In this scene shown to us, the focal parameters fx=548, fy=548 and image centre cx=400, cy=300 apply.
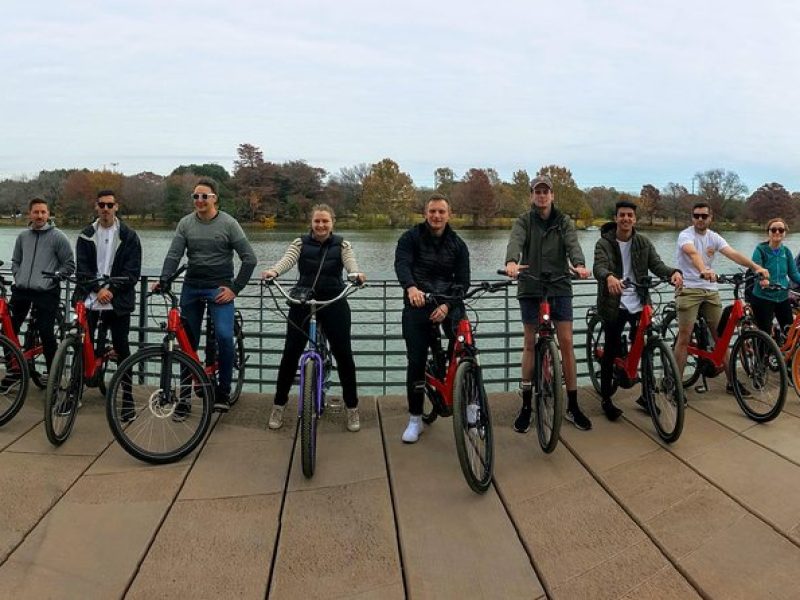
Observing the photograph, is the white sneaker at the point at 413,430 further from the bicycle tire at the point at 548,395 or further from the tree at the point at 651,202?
the tree at the point at 651,202

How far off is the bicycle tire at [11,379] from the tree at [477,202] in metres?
44.7

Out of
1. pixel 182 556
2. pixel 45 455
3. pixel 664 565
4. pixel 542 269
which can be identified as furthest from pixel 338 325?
pixel 664 565

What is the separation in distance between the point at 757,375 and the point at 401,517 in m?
3.06

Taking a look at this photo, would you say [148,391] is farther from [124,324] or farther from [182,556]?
[182,556]

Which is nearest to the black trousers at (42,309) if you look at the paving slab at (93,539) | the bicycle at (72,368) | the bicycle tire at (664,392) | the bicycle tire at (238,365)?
the bicycle at (72,368)

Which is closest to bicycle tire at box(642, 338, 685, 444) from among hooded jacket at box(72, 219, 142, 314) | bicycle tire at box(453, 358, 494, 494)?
bicycle tire at box(453, 358, 494, 494)

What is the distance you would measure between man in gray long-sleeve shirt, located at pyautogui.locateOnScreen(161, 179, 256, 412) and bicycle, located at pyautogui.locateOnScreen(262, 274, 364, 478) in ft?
2.03

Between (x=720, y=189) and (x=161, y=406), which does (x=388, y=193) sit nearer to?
(x=720, y=189)

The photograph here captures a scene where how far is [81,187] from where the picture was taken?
145 ft

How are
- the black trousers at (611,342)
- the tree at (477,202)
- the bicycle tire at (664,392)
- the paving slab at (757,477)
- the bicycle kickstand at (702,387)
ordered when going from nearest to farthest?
the paving slab at (757,477), the bicycle tire at (664,392), the black trousers at (611,342), the bicycle kickstand at (702,387), the tree at (477,202)

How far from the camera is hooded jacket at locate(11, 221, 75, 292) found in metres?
4.17

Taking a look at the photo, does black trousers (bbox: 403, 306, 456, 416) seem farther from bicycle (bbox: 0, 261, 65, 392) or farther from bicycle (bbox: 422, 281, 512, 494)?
bicycle (bbox: 0, 261, 65, 392)

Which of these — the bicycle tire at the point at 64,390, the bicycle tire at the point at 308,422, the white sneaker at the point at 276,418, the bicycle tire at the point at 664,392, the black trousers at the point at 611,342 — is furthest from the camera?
the black trousers at the point at 611,342

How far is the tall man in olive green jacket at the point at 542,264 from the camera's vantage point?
3.64 m
